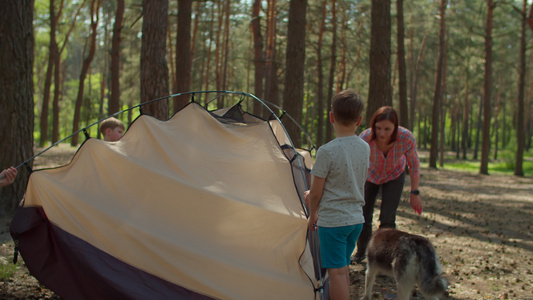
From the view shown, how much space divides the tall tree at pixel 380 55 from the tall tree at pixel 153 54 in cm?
445

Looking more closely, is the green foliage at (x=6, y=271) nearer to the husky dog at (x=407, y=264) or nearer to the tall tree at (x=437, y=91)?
the husky dog at (x=407, y=264)

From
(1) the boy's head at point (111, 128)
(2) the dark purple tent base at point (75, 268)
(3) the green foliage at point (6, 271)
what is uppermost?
(1) the boy's head at point (111, 128)

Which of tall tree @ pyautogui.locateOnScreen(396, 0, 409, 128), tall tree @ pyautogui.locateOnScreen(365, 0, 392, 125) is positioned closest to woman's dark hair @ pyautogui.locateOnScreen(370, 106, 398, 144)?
tall tree @ pyautogui.locateOnScreen(365, 0, 392, 125)

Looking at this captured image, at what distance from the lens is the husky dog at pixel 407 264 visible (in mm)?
3727

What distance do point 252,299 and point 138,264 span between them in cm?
98

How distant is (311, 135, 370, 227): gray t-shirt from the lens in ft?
10.7

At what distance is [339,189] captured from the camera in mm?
3305

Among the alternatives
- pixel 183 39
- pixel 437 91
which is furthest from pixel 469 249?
pixel 437 91

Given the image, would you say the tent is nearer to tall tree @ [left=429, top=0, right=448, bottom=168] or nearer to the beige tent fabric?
the beige tent fabric

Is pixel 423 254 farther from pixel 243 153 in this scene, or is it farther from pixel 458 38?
pixel 458 38

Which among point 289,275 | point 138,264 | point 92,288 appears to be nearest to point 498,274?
point 289,275

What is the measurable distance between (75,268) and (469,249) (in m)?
5.33

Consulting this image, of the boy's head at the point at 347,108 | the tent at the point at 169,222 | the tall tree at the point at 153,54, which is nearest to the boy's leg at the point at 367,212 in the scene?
the tent at the point at 169,222

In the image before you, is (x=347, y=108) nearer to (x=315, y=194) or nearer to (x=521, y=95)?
(x=315, y=194)
